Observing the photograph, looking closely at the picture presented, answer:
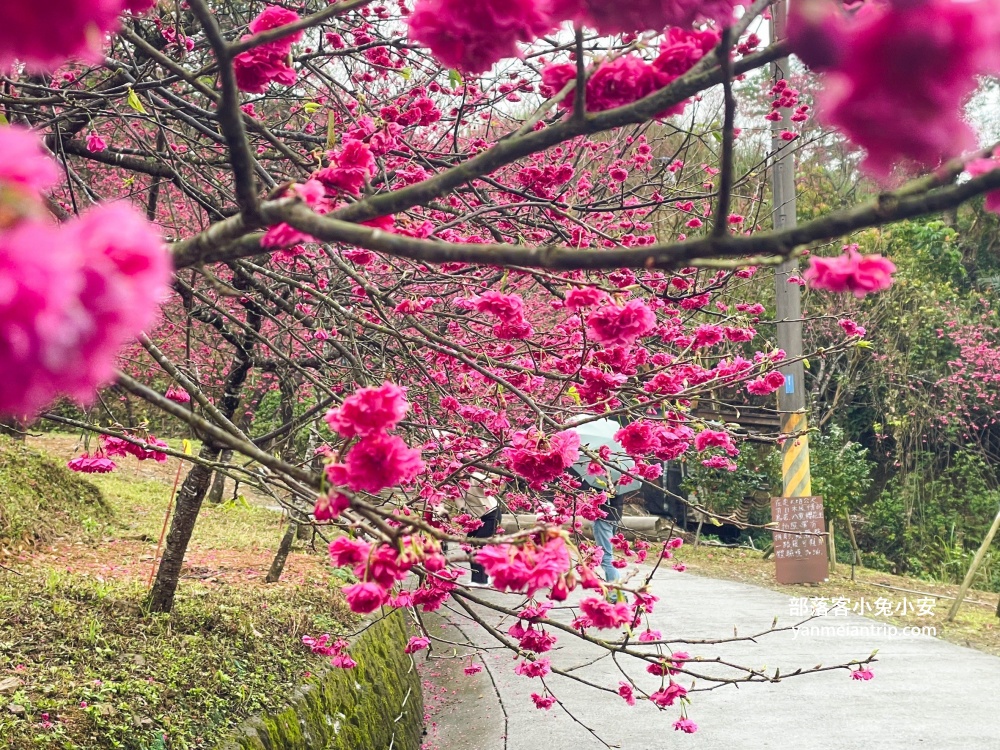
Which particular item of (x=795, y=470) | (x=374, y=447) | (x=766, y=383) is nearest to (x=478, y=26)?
(x=374, y=447)

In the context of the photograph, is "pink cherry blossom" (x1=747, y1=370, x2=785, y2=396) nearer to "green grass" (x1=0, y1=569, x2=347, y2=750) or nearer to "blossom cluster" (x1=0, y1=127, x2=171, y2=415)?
"green grass" (x1=0, y1=569, x2=347, y2=750)

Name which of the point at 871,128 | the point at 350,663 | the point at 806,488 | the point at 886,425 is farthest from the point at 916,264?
the point at 871,128

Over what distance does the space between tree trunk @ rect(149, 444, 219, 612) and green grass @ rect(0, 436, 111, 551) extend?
161cm

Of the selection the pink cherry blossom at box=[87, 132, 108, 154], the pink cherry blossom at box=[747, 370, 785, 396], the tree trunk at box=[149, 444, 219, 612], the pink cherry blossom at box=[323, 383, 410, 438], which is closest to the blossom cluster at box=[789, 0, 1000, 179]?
the pink cherry blossom at box=[323, 383, 410, 438]

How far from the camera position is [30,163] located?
0.59 metres

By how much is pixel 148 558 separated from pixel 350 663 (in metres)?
2.37

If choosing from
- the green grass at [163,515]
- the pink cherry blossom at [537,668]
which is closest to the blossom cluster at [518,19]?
the pink cherry blossom at [537,668]

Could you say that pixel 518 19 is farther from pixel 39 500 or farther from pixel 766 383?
pixel 39 500

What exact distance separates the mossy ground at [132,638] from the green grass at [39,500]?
0.03m

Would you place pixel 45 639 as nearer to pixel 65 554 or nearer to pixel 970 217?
pixel 65 554

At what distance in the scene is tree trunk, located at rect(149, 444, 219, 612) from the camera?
455 cm

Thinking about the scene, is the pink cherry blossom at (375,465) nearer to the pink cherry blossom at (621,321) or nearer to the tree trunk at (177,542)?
the pink cherry blossom at (621,321)

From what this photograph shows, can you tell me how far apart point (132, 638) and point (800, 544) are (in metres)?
8.27

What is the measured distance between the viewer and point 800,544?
10289 millimetres
